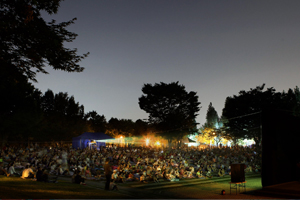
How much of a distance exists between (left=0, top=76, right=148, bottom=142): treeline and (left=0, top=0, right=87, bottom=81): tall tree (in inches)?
34.1

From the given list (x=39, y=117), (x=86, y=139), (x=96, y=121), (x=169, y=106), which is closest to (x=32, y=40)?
(x=86, y=139)

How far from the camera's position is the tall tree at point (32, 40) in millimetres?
9145

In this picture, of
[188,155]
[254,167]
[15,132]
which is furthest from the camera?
[15,132]

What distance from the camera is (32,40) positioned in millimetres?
9430

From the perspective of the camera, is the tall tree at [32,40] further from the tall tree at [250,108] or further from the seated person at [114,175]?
the tall tree at [250,108]

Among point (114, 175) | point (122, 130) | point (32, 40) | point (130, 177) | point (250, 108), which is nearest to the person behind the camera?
point (32, 40)

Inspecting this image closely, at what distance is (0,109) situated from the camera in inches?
1261

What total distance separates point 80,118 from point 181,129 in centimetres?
3461

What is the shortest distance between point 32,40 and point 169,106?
35397 mm

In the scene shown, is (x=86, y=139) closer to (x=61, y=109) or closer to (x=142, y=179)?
(x=142, y=179)

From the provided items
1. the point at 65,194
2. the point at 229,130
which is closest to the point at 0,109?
the point at 65,194

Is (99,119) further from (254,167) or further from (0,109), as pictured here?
(254,167)

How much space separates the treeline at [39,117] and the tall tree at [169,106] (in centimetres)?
622

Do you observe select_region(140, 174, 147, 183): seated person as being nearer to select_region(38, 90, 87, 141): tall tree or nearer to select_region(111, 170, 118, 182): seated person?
select_region(111, 170, 118, 182): seated person
